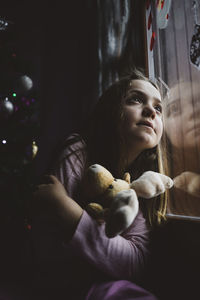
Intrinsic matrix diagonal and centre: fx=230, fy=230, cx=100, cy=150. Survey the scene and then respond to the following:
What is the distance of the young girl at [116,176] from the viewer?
619 millimetres

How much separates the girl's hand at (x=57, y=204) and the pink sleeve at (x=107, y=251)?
0.08 feet

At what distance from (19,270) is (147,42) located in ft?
3.75

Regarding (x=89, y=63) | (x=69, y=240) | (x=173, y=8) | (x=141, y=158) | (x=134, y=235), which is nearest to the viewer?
(x=69, y=240)

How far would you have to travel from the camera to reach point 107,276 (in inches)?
26.3

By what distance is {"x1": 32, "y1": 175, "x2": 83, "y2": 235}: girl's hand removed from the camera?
613mm

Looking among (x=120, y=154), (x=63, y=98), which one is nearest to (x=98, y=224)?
(x=120, y=154)

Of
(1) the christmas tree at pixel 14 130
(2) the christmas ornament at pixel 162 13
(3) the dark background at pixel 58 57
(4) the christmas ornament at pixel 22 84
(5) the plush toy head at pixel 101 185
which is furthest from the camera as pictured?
(3) the dark background at pixel 58 57

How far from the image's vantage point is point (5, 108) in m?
1.15

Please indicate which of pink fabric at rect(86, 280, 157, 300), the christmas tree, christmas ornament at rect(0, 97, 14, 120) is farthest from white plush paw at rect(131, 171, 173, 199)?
christmas ornament at rect(0, 97, 14, 120)

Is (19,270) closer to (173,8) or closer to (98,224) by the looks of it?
(98,224)

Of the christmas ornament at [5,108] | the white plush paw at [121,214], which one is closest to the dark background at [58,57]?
the christmas ornament at [5,108]

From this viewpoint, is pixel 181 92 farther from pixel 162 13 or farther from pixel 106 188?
pixel 106 188

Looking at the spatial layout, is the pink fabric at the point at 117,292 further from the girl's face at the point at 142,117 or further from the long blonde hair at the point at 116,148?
the girl's face at the point at 142,117

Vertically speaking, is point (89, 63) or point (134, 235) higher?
point (89, 63)
